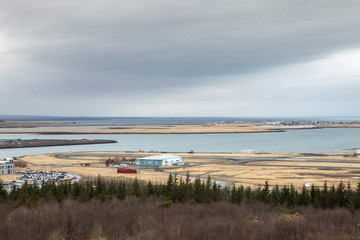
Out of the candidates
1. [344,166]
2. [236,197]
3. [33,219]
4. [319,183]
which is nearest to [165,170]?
[319,183]

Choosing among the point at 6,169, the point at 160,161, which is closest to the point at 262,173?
the point at 160,161

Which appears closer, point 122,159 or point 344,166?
point 344,166

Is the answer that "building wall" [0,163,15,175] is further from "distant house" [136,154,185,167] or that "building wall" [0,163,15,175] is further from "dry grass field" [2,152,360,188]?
"distant house" [136,154,185,167]

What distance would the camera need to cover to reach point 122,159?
381 feet

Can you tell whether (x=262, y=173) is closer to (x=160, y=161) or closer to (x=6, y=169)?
(x=160, y=161)

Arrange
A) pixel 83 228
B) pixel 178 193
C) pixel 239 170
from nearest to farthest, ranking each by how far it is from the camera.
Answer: pixel 83 228, pixel 178 193, pixel 239 170

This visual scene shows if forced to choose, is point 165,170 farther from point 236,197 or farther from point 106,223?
point 106,223

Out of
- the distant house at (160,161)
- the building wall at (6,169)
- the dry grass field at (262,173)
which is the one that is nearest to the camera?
the dry grass field at (262,173)

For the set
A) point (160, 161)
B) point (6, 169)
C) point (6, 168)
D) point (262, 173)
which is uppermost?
point (6, 168)

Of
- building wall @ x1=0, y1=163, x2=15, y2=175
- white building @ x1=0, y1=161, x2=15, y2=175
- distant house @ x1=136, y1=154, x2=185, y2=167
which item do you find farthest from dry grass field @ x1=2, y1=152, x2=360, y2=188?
distant house @ x1=136, y1=154, x2=185, y2=167

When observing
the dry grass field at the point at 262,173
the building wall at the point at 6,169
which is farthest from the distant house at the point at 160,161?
the building wall at the point at 6,169

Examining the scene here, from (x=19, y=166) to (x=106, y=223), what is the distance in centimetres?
9998

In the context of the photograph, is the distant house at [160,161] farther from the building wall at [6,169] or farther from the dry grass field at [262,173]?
the building wall at [6,169]

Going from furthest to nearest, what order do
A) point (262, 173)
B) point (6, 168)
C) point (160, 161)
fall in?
point (160, 161)
point (6, 168)
point (262, 173)
